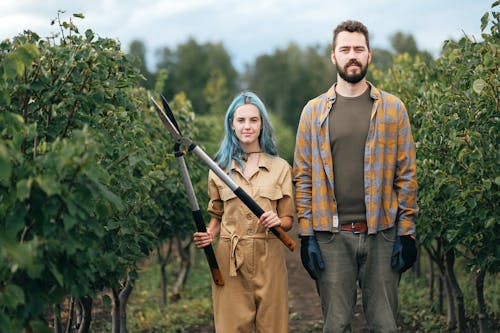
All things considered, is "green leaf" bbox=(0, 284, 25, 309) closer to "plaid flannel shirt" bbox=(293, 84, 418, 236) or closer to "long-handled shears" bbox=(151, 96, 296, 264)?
"long-handled shears" bbox=(151, 96, 296, 264)

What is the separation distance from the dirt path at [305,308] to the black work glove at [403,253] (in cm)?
319

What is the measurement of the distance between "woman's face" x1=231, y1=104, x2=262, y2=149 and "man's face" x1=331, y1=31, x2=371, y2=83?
589mm

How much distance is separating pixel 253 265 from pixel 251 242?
0.43 ft

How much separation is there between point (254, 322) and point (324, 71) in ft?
179

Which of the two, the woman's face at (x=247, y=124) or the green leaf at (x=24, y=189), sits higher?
the woman's face at (x=247, y=124)

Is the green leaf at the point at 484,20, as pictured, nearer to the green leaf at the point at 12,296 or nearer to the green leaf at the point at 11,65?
the green leaf at the point at 11,65

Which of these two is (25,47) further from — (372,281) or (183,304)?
(183,304)

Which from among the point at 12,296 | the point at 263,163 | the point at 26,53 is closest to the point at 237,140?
the point at 263,163

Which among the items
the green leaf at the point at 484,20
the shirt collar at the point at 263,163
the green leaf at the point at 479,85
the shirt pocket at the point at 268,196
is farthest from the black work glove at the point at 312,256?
the green leaf at the point at 484,20

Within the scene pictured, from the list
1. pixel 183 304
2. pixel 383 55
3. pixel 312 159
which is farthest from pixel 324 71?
pixel 312 159

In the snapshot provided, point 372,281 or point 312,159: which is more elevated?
point 312,159

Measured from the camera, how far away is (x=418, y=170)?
5129 mm

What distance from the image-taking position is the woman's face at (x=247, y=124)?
4.20m

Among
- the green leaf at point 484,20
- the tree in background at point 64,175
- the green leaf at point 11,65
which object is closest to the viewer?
the tree in background at point 64,175
